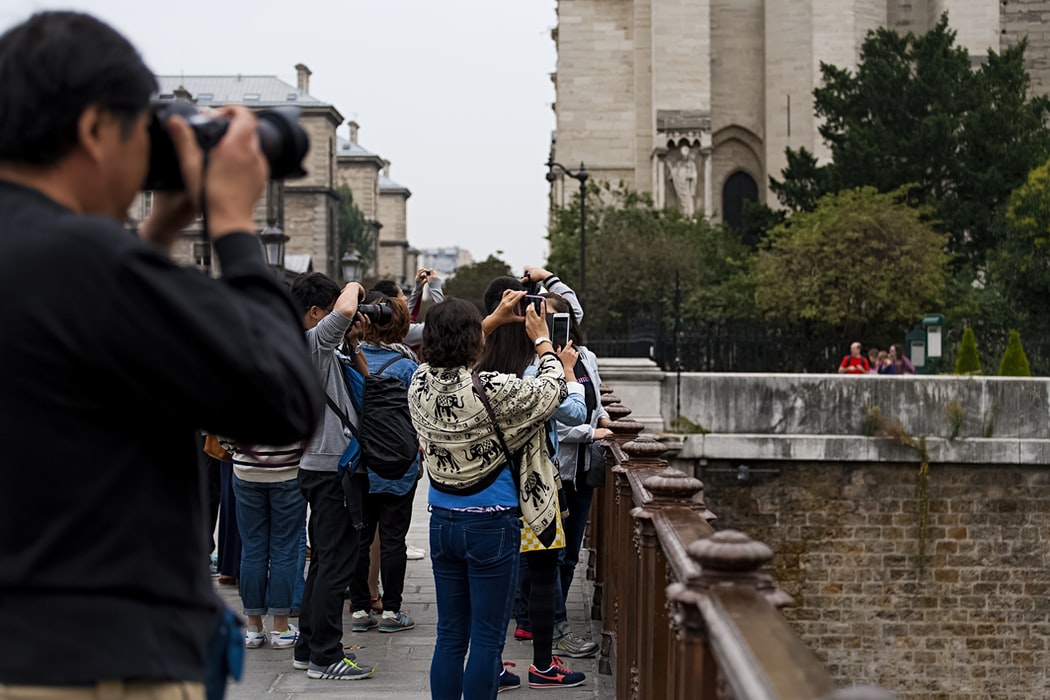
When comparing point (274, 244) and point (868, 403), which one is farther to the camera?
point (274, 244)

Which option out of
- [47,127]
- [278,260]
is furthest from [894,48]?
[47,127]

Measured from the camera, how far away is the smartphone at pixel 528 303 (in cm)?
593

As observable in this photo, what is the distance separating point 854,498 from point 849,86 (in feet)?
77.2

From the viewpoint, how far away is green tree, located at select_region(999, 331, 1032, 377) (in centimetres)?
1977

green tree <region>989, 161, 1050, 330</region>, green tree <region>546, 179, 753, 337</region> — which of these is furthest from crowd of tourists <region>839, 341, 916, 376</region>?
green tree <region>546, 179, 753, 337</region>

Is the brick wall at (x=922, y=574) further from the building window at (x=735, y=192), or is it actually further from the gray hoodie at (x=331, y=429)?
the building window at (x=735, y=192)

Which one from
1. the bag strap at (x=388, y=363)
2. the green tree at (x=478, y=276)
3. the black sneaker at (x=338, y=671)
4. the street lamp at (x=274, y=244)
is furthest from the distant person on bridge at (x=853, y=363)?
the green tree at (x=478, y=276)

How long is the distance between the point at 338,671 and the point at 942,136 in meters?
31.0

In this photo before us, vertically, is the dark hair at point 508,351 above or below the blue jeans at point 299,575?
above

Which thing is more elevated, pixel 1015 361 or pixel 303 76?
pixel 303 76

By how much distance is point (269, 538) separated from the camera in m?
7.26

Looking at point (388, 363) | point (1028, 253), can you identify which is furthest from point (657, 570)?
point (1028, 253)

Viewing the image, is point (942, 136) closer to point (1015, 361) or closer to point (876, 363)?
point (876, 363)

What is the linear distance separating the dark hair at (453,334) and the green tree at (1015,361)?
637 inches
